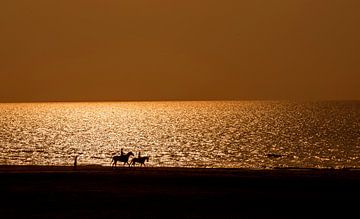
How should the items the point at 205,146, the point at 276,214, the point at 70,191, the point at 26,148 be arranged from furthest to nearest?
1. the point at 205,146
2. the point at 26,148
3. the point at 70,191
4. the point at 276,214

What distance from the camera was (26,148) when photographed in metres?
106

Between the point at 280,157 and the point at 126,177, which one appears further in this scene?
the point at 280,157

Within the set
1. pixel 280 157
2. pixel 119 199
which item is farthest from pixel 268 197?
pixel 280 157

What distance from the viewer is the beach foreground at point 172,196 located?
26.0 m

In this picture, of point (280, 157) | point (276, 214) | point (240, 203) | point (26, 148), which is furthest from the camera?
point (26, 148)

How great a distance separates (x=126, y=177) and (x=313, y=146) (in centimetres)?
7921

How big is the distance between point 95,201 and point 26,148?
81306mm

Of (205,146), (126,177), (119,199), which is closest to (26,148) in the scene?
(205,146)

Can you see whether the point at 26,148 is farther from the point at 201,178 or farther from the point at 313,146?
the point at 201,178

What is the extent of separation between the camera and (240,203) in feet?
92.0

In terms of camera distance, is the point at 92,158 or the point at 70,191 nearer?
the point at 70,191

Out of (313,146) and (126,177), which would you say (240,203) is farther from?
(313,146)

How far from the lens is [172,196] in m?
29.9

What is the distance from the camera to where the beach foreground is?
26031 mm
